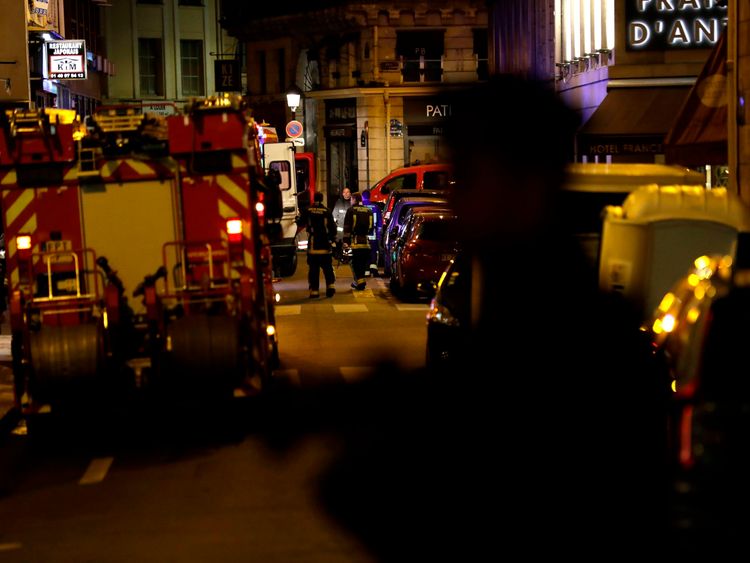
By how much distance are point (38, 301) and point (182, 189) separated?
1.64 meters

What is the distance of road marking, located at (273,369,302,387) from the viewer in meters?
14.0

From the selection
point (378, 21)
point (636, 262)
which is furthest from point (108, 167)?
point (378, 21)

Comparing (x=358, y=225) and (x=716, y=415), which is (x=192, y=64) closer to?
(x=358, y=225)

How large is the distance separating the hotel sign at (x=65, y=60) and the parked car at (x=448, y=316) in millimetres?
23009

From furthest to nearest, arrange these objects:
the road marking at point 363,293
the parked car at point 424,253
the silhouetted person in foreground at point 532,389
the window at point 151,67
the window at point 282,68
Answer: the window at point 151,67, the window at point 282,68, the road marking at point 363,293, the parked car at point 424,253, the silhouetted person in foreground at point 532,389

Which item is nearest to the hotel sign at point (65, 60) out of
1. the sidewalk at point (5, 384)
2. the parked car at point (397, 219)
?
the parked car at point (397, 219)

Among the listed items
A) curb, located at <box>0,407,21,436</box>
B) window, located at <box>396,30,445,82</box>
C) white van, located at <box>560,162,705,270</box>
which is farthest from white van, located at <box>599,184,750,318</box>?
window, located at <box>396,30,445,82</box>

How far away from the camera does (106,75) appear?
2393 inches

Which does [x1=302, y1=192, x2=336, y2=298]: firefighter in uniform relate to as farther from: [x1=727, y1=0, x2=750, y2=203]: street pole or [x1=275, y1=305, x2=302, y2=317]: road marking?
[x1=727, y1=0, x2=750, y2=203]: street pole

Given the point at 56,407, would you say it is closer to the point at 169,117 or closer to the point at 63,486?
the point at 63,486

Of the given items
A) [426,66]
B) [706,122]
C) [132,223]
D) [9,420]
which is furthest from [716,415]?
[426,66]

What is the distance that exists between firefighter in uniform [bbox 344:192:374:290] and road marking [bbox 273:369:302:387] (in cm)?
989

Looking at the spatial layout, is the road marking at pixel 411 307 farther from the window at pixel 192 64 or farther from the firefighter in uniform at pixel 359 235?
the window at pixel 192 64

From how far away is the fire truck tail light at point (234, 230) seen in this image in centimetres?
1134
